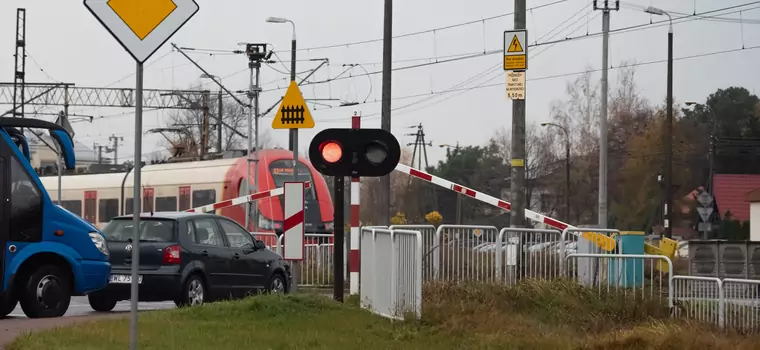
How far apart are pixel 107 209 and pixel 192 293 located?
77.1 ft

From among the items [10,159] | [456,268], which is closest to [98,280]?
[10,159]

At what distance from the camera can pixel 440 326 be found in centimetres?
1149

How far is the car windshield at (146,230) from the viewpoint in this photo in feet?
53.4

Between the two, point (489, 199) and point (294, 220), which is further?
point (489, 199)

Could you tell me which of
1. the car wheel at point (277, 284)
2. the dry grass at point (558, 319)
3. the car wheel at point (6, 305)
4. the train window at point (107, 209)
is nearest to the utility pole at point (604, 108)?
the train window at point (107, 209)

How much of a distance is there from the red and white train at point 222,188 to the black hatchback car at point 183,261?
1464 cm

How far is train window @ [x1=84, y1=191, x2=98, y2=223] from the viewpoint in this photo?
3959 centimetres

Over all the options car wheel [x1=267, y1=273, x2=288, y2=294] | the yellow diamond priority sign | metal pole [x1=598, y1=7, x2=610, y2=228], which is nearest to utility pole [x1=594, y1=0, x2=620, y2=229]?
metal pole [x1=598, y1=7, x2=610, y2=228]

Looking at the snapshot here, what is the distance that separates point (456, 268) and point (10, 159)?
18.3 ft

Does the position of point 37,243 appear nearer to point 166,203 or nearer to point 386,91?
point 386,91

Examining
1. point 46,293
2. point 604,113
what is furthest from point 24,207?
point 604,113

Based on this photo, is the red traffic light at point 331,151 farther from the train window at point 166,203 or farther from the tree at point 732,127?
the tree at point 732,127

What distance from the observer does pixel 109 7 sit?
25.9ft

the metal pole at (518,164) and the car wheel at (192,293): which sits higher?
the metal pole at (518,164)
